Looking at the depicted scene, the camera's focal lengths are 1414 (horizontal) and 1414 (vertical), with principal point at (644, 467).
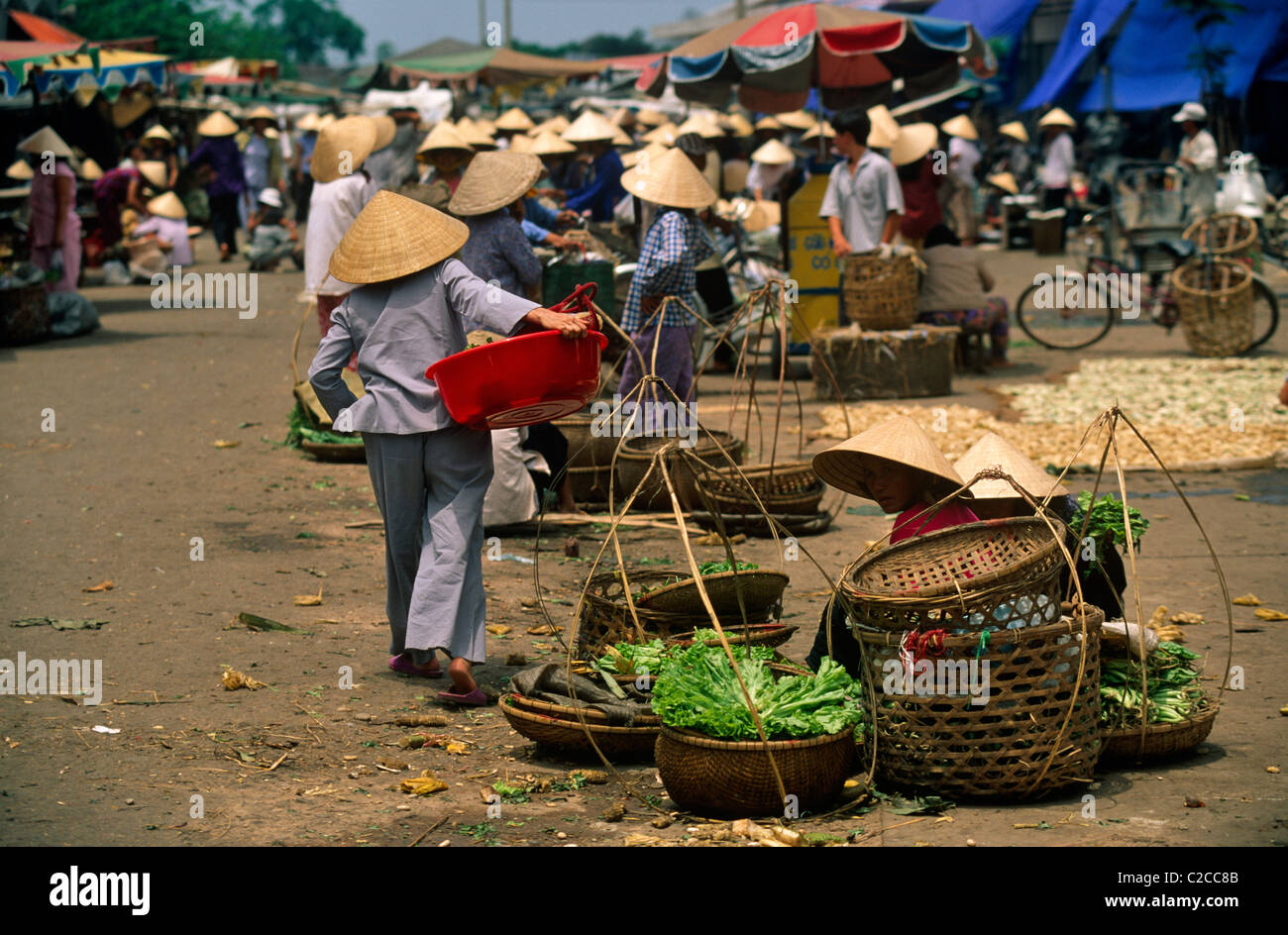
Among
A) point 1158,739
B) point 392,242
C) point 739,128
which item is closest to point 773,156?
point 739,128

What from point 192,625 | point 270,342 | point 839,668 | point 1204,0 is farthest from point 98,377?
point 1204,0

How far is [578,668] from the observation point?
462cm

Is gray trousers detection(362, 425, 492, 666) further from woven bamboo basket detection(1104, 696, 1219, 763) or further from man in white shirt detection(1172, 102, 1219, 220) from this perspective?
man in white shirt detection(1172, 102, 1219, 220)

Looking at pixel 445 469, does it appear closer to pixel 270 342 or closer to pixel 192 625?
pixel 192 625

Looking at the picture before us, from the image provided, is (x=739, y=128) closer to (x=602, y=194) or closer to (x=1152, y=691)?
(x=602, y=194)

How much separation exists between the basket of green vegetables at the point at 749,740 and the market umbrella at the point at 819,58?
8569 mm

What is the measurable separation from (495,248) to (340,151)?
8.55ft

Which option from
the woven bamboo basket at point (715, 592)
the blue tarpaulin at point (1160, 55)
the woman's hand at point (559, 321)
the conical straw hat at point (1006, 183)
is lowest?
the woven bamboo basket at point (715, 592)

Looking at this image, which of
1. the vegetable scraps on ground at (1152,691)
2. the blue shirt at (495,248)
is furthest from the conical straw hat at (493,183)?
the vegetable scraps on ground at (1152,691)

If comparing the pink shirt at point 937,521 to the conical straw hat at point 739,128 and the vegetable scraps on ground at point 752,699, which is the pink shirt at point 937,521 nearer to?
the vegetable scraps on ground at point 752,699

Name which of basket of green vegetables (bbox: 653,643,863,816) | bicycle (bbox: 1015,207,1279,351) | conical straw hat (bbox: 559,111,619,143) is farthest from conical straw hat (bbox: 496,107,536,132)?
basket of green vegetables (bbox: 653,643,863,816)

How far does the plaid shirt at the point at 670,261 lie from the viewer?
773 cm

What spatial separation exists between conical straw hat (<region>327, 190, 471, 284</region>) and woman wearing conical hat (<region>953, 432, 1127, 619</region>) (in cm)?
191

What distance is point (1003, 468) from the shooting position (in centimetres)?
474
